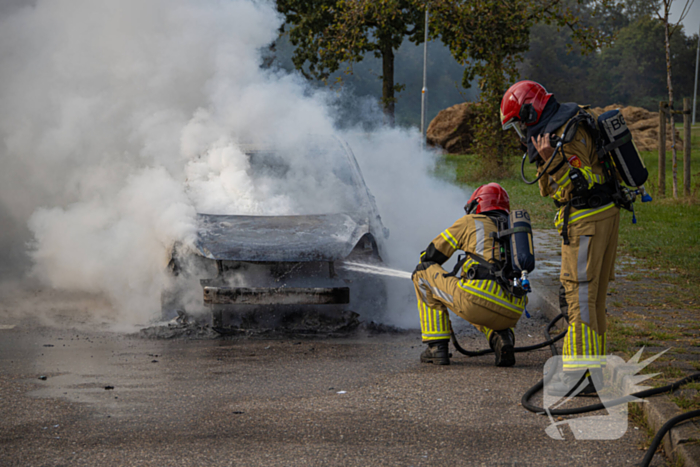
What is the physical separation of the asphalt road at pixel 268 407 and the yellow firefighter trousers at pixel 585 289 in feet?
1.40

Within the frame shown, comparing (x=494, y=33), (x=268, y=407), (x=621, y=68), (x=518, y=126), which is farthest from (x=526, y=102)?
(x=621, y=68)

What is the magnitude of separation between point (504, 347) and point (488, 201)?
97 cm

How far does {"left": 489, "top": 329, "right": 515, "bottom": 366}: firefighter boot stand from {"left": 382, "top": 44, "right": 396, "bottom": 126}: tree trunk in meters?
16.4

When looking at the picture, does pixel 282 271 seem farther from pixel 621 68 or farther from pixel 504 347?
pixel 621 68

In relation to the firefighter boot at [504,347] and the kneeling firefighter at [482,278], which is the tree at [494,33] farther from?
the firefighter boot at [504,347]

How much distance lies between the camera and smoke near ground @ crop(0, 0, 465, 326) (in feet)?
20.6

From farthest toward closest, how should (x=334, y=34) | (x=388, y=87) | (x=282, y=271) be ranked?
(x=388, y=87)
(x=334, y=34)
(x=282, y=271)

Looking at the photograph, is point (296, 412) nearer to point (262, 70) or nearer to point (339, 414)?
point (339, 414)

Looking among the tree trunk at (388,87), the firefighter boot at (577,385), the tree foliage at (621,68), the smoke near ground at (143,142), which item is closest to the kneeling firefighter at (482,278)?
the firefighter boot at (577,385)

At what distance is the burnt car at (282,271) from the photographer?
496 centimetres

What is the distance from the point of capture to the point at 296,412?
3.59 meters

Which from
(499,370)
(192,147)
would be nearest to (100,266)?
(192,147)

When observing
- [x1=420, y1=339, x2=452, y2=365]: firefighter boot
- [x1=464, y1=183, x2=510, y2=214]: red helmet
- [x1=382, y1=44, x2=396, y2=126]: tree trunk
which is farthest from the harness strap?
[x1=382, y1=44, x2=396, y2=126]: tree trunk

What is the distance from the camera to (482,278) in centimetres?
434
